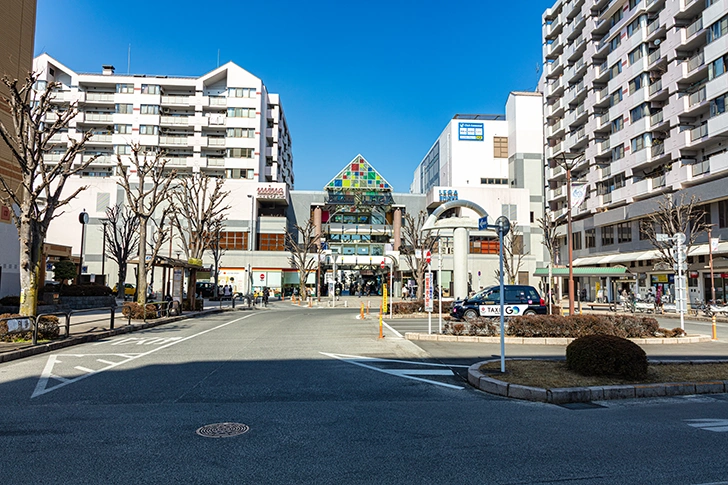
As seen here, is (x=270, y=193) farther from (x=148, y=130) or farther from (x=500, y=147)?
(x=500, y=147)

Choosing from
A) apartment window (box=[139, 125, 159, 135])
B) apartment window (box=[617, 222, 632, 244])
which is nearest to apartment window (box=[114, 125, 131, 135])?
apartment window (box=[139, 125, 159, 135])

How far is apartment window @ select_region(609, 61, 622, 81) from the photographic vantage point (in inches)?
1919

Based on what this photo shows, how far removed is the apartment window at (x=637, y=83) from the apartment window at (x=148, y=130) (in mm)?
53775

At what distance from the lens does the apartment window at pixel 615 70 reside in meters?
48.8

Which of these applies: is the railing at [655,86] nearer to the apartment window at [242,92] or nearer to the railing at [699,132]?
the railing at [699,132]

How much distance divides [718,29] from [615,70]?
14197 mm

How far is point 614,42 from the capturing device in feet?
165

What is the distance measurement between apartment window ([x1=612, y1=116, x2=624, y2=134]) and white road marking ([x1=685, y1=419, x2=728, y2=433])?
47.7 m

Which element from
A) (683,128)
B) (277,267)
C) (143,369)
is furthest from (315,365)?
(277,267)

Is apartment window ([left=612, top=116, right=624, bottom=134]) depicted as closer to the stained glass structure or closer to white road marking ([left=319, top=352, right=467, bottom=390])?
the stained glass structure

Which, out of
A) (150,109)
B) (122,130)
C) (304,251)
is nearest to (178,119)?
(150,109)

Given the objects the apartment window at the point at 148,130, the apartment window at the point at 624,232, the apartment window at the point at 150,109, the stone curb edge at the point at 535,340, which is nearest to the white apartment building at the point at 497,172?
the apartment window at the point at 624,232

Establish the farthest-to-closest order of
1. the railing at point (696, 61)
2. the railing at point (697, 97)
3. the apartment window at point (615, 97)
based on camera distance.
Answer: the apartment window at point (615, 97) → the railing at point (696, 61) → the railing at point (697, 97)

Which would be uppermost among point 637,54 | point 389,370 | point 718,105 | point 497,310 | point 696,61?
point 637,54
